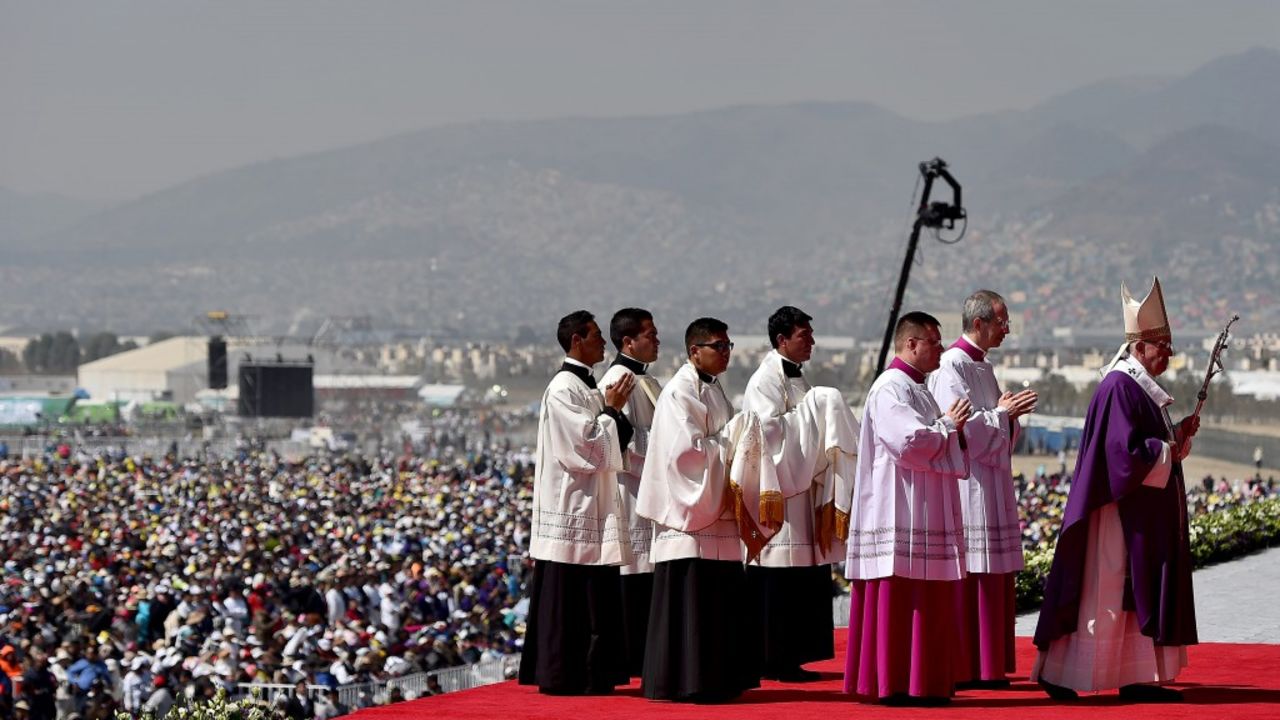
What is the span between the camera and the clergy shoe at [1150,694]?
8.49 meters

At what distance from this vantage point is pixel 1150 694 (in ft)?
27.9

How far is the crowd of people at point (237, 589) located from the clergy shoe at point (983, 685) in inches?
215

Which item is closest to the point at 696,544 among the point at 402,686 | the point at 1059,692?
the point at 1059,692

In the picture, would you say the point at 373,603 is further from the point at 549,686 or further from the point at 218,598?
the point at 549,686

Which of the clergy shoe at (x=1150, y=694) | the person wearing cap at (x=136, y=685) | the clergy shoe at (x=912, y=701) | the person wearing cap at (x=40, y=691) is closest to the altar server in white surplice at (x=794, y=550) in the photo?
the clergy shoe at (x=912, y=701)

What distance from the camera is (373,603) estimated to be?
1927 centimetres

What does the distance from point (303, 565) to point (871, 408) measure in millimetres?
14468

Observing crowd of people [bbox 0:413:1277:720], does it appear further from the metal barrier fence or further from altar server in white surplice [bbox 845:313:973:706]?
altar server in white surplice [bbox 845:313:973:706]

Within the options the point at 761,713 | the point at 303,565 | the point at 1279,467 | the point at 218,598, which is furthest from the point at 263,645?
the point at 1279,467

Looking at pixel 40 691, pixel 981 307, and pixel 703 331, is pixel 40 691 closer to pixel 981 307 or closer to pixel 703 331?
pixel 703 331

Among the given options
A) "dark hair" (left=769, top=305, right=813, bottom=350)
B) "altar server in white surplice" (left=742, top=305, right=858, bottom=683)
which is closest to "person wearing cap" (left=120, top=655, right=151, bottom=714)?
"altar server in white surplice" (left=742, top=305, right=858, bottom=683)

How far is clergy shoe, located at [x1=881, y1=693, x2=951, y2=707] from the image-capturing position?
8477mm

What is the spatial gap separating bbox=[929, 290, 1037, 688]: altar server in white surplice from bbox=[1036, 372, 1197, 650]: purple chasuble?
1.94 ft

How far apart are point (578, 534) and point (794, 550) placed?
1194 mm
